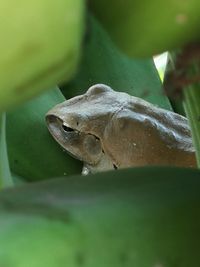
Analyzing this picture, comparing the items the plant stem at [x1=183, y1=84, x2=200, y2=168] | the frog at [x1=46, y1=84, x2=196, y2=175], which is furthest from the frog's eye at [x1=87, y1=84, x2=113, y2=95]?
the plant stem at [x1=183, y1=84, x2=200, y2=168]

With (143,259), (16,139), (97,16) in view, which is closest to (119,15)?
(97,16)

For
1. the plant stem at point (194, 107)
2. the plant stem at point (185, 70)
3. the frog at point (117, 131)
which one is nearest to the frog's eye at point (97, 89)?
the frog at point (117, 131)

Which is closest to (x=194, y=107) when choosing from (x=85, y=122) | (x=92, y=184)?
(x=92, y=184)

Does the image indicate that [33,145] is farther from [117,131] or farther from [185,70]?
[185,70]

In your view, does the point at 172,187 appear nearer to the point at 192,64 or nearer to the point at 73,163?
the point at 192,64

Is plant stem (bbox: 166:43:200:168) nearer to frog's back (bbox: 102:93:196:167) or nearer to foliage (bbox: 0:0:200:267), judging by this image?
foliage (bbox: 0:0:200:267)

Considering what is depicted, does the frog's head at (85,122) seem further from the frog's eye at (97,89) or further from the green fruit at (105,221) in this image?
the green fruit at (105,221)
